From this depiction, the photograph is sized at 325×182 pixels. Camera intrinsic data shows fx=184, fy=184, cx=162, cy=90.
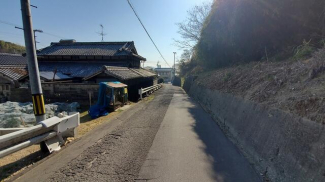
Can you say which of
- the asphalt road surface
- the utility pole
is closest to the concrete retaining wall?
the asphalt road surface

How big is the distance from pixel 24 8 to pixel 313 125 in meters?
6.59

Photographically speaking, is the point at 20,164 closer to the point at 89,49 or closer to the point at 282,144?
the point at 282,144

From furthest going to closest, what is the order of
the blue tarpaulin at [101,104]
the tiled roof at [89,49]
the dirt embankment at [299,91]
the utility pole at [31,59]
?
the tiled roof at [89,49] → the blue tarpaulin at [101,104] → the utility pole at [31,59] → the dirt embankment at [299,91]

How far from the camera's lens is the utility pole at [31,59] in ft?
15.2

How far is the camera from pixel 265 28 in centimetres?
1083

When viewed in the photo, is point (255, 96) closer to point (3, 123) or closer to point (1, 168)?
point (1, 168)

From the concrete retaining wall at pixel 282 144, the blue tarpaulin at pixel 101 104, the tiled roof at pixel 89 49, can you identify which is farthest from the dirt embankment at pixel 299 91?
the tiled roof at pixel 89 49

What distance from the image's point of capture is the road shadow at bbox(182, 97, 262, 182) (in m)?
3.48

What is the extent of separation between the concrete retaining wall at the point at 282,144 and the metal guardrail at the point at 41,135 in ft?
15.9

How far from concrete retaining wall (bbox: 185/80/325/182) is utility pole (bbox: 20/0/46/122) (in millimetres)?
5448

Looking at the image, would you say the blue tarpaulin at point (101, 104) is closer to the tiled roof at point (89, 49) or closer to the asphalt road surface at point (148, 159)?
the asphalt road surface at point (148, 159)

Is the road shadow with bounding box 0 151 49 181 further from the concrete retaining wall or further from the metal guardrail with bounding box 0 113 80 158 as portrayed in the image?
the concrete retaining wall

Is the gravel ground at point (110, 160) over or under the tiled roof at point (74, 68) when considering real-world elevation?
under

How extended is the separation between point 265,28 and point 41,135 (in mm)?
12020
